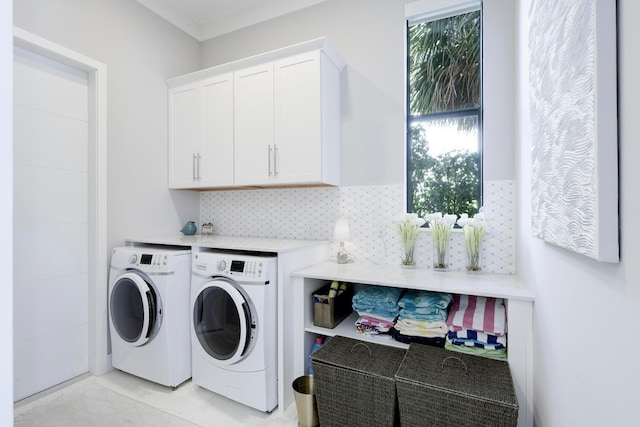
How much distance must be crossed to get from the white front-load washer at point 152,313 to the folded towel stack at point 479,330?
5.80ft

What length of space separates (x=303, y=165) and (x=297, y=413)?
1637 millimetres

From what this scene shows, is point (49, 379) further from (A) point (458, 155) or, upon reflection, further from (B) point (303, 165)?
(A) point (458, 155)

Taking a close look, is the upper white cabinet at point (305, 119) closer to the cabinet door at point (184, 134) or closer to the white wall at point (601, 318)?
the cabinet door at point (184, 134)

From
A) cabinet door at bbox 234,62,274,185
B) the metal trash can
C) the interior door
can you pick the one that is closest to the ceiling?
cabinet door at bbox 234,62,274,185

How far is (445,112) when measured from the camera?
2279 mm

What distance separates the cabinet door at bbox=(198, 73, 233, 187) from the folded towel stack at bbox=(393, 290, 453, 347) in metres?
1.70

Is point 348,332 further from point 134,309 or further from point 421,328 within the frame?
point 134,309

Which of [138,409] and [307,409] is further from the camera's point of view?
[138,409]

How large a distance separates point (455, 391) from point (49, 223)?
2.67m

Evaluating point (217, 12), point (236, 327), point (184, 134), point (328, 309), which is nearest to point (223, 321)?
point (236, 327)

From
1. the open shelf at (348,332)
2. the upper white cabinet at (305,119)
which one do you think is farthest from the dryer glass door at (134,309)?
the upper white cabinet at (305,119)

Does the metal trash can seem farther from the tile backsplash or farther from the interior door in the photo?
the interior door

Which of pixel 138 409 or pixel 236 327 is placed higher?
pixel 236 327

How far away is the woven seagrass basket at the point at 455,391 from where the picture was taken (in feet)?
3.93
